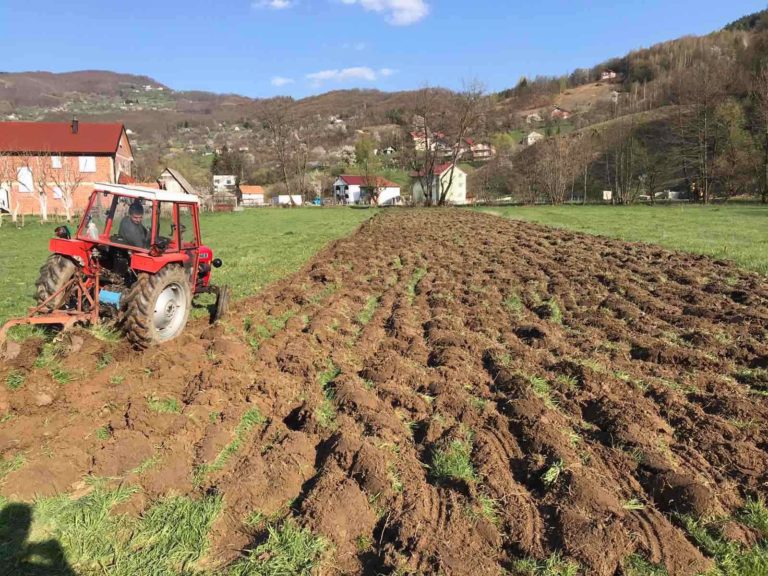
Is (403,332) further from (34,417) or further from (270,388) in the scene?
(34,417)

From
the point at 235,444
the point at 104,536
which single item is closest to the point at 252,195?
the point at 235,444

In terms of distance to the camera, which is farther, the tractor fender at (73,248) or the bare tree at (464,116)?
the bare tree at (464,116)

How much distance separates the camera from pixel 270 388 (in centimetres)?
491

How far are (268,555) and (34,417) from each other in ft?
8.93

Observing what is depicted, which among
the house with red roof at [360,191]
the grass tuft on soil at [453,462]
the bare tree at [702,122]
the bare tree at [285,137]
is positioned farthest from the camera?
the house with red roof at [360,191]

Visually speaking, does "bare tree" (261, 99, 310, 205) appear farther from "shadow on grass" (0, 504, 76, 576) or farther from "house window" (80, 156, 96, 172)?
"shadow on grass" (0, 504, 76, 576)

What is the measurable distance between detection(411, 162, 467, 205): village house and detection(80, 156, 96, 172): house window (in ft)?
112

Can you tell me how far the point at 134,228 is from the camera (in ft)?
20.4

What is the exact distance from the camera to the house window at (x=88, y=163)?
43.6 meters

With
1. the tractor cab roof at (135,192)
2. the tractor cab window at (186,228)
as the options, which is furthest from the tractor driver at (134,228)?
the tractor cab window at (186,228)

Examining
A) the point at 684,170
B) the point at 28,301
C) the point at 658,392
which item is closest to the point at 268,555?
the point at 658,392

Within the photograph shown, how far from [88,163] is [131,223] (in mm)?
45069

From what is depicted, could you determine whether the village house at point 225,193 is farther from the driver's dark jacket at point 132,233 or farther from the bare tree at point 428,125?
the driver's dark jacket at point 132,233

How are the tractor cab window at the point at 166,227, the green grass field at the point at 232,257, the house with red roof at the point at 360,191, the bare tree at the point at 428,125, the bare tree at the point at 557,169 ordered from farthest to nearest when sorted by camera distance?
the house with red roof at the point at 360,191 → the bare tree at the point at 428,125 → the bare tree at the point at 557,169 → the green grass field at the point at 232,257 → the tractor cab window at the point at 166,227
